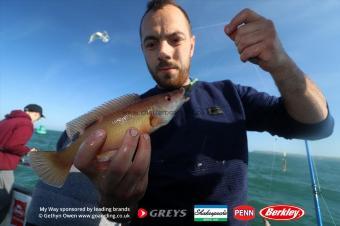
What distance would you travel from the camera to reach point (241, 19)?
155 centimetres

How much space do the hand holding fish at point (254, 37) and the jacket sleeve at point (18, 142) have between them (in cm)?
594

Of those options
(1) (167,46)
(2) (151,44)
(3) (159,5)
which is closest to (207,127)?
(1) (167,46)

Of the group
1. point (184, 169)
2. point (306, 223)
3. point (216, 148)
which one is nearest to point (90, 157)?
point (184, 169)

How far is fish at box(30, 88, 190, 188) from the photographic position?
1708 millimetres

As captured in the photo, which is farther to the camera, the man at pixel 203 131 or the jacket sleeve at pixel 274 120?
the jacket sleeve at pixel 274 120

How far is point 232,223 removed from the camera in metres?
2.07

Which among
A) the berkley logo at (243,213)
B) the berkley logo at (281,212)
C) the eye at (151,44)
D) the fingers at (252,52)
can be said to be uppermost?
the eye at (151,44)

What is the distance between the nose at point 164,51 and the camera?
262cm

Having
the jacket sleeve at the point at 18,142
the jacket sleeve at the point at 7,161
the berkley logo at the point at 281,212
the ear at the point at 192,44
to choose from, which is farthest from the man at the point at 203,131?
the jacket sleeve at the point at 7,161

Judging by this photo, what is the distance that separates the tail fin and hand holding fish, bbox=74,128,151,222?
0.63 ft

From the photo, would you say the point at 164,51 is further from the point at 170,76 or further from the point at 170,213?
the point at 170,213

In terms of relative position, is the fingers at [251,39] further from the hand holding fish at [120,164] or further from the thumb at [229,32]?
the hand holding fish at [120,164]

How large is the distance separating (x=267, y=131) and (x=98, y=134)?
1.74 metres

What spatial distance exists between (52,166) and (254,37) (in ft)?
5.69
